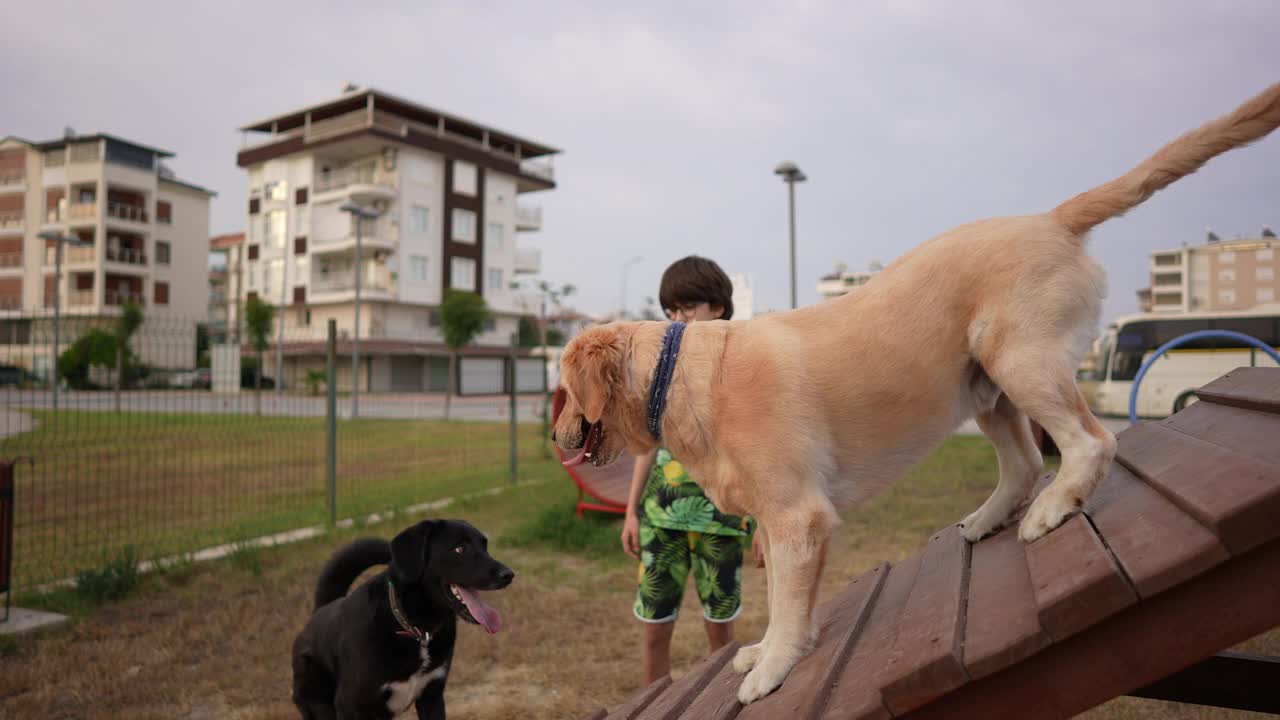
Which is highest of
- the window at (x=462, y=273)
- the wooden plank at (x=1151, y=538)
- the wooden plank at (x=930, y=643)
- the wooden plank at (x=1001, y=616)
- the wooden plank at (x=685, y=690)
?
the window at (x=462, y=273)

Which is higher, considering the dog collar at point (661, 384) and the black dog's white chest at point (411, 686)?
the dog collar at point (661, 384)

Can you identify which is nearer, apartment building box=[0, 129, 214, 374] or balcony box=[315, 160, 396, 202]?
balcony box=[315, 160, 396, 202]

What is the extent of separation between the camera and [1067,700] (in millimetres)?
1745

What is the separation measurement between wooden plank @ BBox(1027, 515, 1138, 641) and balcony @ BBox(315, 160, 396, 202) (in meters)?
56.7

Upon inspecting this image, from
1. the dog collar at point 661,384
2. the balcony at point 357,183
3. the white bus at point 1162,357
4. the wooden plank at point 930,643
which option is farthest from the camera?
the balcony at point 357,183

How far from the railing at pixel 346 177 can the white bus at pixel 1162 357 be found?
4836cm

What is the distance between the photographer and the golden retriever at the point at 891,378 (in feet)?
7.23

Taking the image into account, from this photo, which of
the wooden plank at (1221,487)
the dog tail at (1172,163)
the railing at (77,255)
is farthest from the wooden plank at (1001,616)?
the railing at (77,255)

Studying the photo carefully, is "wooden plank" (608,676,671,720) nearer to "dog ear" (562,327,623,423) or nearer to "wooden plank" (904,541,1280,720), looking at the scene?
"dog ear" (562,327,623,423)

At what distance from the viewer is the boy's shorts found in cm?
387

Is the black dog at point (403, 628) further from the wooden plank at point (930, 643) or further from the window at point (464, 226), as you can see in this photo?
the window at point (464, 226)

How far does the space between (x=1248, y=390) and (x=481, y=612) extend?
3.28 meters

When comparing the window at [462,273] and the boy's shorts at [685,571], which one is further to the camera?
the window at [462,273]

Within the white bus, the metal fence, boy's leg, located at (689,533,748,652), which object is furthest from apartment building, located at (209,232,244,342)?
boy's leg, located at (689,533,748,652)
